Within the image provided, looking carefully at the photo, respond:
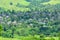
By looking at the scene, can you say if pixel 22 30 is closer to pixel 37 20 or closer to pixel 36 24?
pixel 36 24

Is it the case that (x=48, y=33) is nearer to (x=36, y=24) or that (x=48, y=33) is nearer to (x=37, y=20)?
(x=36, y=24)

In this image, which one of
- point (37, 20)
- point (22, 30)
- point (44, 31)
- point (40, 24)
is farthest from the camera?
point (37, 20)

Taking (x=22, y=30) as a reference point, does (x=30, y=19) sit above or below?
above

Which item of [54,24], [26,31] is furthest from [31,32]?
[54,24]

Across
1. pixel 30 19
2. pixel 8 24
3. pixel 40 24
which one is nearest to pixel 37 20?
pixel 30 19

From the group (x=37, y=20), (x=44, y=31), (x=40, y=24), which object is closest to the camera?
(x=44, y=31)

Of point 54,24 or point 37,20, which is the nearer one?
point 54,24

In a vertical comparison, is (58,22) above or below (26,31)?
above

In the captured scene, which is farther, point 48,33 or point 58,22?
point 58,22

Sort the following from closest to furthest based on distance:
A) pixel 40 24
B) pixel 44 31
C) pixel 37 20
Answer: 1. pixel 44 31
2. pixel 40 24
3. pixel 37 20
